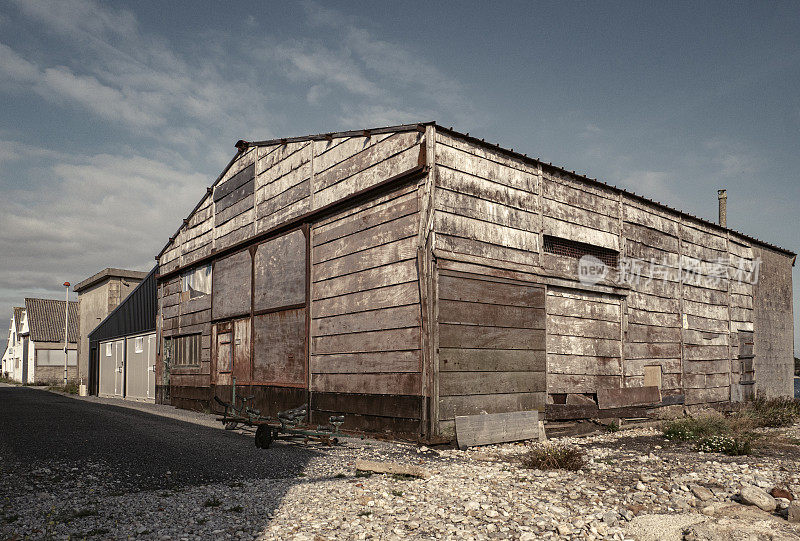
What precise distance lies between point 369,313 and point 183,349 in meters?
10.5

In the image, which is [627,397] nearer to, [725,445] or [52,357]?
[725,445]

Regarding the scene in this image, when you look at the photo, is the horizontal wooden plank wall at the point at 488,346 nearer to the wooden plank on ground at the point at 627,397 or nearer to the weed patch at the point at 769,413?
the wooden plank on ground at the point at 627,397

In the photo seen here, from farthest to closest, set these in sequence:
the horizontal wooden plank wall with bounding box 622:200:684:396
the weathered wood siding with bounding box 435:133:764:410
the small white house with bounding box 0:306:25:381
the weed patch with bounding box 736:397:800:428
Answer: the small white house with bounding box 0:306:25:381 < the horizontal wooden plank wall with bounding box 622:200:684:396 < the weed patch with bounding box 736:397:800:428 < the weathered wood siding with bounding box 435:133:764:410

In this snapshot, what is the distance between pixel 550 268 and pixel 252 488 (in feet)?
24.9

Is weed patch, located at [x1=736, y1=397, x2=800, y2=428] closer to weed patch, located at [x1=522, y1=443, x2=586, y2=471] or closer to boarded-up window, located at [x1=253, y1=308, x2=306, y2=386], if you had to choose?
weed patch, located at [x1=522, y1=443, x2=586, y2=471]

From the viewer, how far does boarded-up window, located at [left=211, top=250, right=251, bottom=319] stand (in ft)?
49.1

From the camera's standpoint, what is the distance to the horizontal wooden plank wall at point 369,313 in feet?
31.5

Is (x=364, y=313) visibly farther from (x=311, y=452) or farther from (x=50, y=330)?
(x=50, y=330)

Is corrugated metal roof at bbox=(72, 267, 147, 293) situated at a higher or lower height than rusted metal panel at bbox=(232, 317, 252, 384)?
higher

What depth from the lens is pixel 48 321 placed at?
48.3 meters

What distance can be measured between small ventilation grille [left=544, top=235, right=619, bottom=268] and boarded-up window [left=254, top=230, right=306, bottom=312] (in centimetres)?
552

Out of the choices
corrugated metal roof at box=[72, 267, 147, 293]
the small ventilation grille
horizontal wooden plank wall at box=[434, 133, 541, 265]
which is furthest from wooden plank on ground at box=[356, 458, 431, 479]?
corrugated metal roof at box=[72, 267, 147, 293]

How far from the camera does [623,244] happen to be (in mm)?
13336

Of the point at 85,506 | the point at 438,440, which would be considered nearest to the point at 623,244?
the point at 438,440
